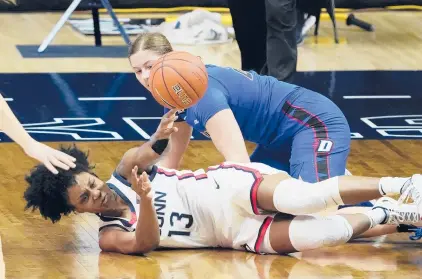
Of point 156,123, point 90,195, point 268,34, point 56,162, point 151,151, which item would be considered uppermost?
point 56,162

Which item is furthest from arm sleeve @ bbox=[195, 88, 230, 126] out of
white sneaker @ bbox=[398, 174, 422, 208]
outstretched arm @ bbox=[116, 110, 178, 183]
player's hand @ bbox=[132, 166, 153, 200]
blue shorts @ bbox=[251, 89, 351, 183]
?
white sneaker @ bbox=[398, 174, 422, 208]

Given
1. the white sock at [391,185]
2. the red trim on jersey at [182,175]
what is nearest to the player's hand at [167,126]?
the red trim on jersey at [182,175]

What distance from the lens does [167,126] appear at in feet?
17.8

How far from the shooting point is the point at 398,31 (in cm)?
1137

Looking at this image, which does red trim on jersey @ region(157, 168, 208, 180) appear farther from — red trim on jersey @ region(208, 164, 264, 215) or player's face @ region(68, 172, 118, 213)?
player's face @ region(68, 172, 118, 213)

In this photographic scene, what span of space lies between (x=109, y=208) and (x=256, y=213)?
69 cm

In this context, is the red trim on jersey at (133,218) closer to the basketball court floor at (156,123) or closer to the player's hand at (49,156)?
the basketball court floor at (156,123)

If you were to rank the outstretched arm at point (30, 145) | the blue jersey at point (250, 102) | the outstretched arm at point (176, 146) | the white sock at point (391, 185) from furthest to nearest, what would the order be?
the outstretched arm at point (176, 146)
the blue jersey at point (250, 102)
the white sock at point (391, 185)
the outstretched arm at point (30, 145)

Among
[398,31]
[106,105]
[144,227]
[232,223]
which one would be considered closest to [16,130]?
[144,227]

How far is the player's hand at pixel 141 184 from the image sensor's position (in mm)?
4992

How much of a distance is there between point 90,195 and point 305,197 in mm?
998

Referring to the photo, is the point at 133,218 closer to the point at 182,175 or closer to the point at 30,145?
the point at 182,175

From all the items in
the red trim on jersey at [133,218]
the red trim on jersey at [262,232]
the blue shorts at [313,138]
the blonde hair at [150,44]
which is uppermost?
the blonde hair at [150,44]

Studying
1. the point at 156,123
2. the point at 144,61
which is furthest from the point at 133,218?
the point at 156,123
